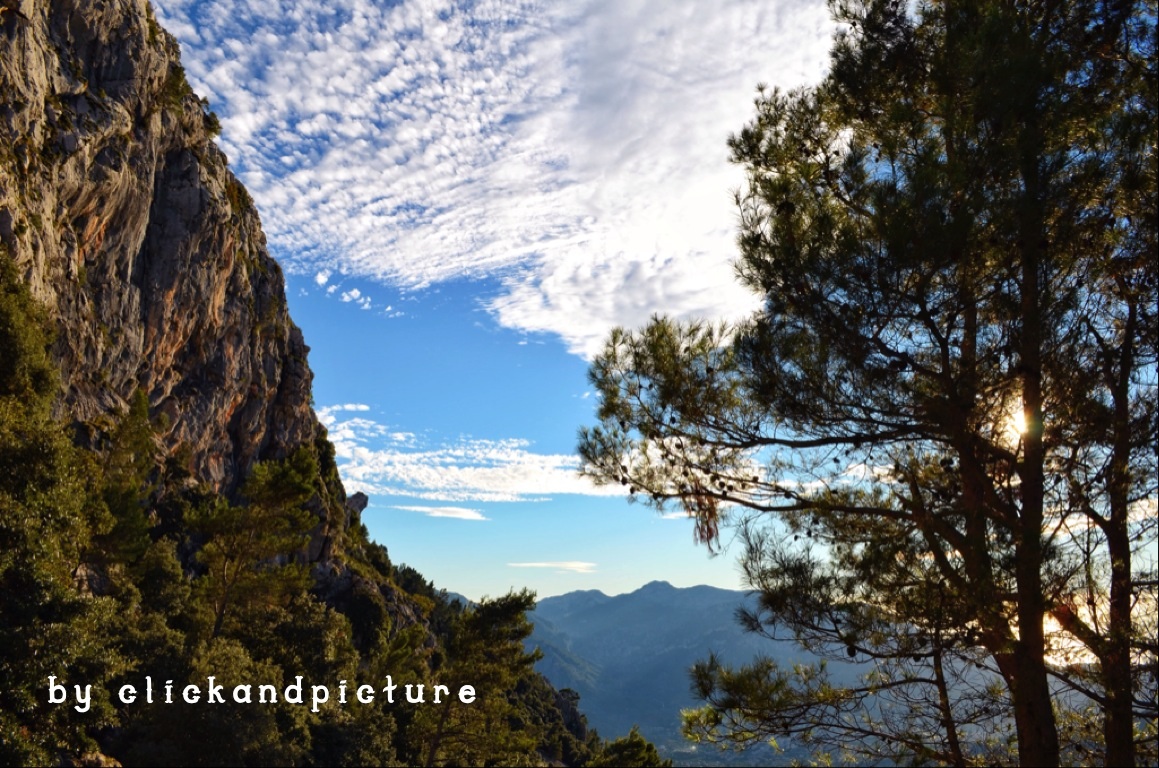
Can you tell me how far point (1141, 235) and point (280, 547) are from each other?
83.0 ft

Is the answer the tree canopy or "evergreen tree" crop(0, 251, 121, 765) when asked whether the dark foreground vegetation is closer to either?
"evergreen tree" crop(0, 251, 121, 765)

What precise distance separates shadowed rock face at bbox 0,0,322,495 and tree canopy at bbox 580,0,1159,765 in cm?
2549

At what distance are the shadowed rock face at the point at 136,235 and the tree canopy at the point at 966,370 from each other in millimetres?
25494

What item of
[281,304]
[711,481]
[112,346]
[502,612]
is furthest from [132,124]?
[711,481]

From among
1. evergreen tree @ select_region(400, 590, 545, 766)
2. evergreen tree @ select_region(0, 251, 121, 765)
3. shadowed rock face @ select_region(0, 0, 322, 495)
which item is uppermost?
shadowed rock face @ select_region(0, 0, 322, 495)

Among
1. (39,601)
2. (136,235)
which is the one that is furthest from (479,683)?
(136,235)

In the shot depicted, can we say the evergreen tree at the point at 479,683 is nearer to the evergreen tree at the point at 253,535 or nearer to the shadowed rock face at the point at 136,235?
the evergreen tree at the point at 253,535

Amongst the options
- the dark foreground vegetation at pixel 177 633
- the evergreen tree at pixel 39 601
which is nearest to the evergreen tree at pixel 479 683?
the dark foreground vegetation at pixel 177 633

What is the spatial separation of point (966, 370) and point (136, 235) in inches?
1562

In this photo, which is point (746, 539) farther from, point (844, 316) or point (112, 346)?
point (112, 346)

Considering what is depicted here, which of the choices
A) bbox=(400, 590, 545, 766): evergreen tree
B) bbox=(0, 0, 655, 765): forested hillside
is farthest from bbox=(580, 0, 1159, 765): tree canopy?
bbox=(400, 590, 545, 766): evergreen tree

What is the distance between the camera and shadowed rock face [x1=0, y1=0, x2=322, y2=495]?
24.9 meters

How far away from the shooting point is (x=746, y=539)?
6.48 m

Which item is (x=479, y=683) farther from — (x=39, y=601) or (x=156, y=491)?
(x=156, y=491)
